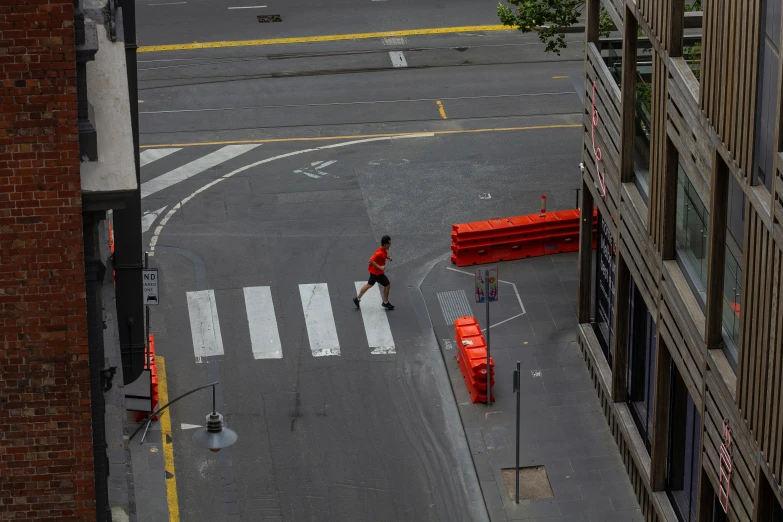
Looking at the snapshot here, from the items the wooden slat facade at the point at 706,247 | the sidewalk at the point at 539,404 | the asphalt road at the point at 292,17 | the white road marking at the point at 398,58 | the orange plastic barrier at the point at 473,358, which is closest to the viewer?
the wooden slat facade at the point at 706,247

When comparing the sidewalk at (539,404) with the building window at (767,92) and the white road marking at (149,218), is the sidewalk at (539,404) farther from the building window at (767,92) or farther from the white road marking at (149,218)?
the building window at (767,92)

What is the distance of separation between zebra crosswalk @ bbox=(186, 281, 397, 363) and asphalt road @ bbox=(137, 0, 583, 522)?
61mm

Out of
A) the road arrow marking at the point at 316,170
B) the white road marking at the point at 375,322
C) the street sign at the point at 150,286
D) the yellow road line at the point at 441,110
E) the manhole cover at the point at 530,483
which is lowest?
the manhole cover at the point at 530,483

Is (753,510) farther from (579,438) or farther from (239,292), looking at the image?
(239,292)

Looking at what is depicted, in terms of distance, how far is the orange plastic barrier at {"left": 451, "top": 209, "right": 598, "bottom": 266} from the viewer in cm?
3381

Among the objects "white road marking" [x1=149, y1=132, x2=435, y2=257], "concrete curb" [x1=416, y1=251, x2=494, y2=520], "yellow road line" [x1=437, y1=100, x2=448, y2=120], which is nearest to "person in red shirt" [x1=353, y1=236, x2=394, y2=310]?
"concrete curb" [x1=416, y1=251, x2=494, y2=520]

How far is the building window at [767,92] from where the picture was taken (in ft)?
56.2

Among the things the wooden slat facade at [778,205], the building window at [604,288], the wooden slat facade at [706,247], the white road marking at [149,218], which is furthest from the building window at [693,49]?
the white road marking at [149,218]

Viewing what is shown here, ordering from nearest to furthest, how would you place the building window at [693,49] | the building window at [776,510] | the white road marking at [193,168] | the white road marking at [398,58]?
1. the building window at [776,510]
2. the building window at [693,49]
3. the white road marking at [193,168]
4. the white road marking at [398,58]

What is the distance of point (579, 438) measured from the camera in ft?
89.8

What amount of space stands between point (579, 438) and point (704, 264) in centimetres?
676

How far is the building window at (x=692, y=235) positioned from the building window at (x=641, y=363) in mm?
2776

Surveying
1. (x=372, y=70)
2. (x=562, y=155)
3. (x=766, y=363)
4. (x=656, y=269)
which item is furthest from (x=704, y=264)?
(x=372, y=70)

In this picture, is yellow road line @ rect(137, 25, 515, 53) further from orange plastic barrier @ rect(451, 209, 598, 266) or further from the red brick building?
the red brick building
